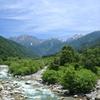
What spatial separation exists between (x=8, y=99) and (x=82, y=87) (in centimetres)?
1506

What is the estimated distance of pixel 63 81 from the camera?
3259 centimetres

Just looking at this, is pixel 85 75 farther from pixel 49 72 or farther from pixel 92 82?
pixel 49 72

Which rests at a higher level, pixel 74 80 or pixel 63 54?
pixel 63 54

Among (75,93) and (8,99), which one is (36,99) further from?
(75,93)

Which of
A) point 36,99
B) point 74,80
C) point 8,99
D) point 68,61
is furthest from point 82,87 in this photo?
point 68,61

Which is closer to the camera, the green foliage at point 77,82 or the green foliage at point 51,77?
the green foliage at point 77,82

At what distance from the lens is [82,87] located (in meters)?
30.7

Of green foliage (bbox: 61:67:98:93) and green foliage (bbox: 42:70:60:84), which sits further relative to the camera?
green foliage (bbox: 42:70:60:84)

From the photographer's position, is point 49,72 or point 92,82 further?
point 49,72

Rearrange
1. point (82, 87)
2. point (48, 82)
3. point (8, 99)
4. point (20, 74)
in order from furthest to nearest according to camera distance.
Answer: point (20, 74)
point (48, 82)
point (82, 87)
point (8, 99)

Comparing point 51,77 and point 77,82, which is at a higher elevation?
point 77,82

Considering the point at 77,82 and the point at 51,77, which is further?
the point at 51,77

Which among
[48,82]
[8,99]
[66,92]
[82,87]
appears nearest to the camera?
[8,99]

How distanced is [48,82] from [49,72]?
121 inches
